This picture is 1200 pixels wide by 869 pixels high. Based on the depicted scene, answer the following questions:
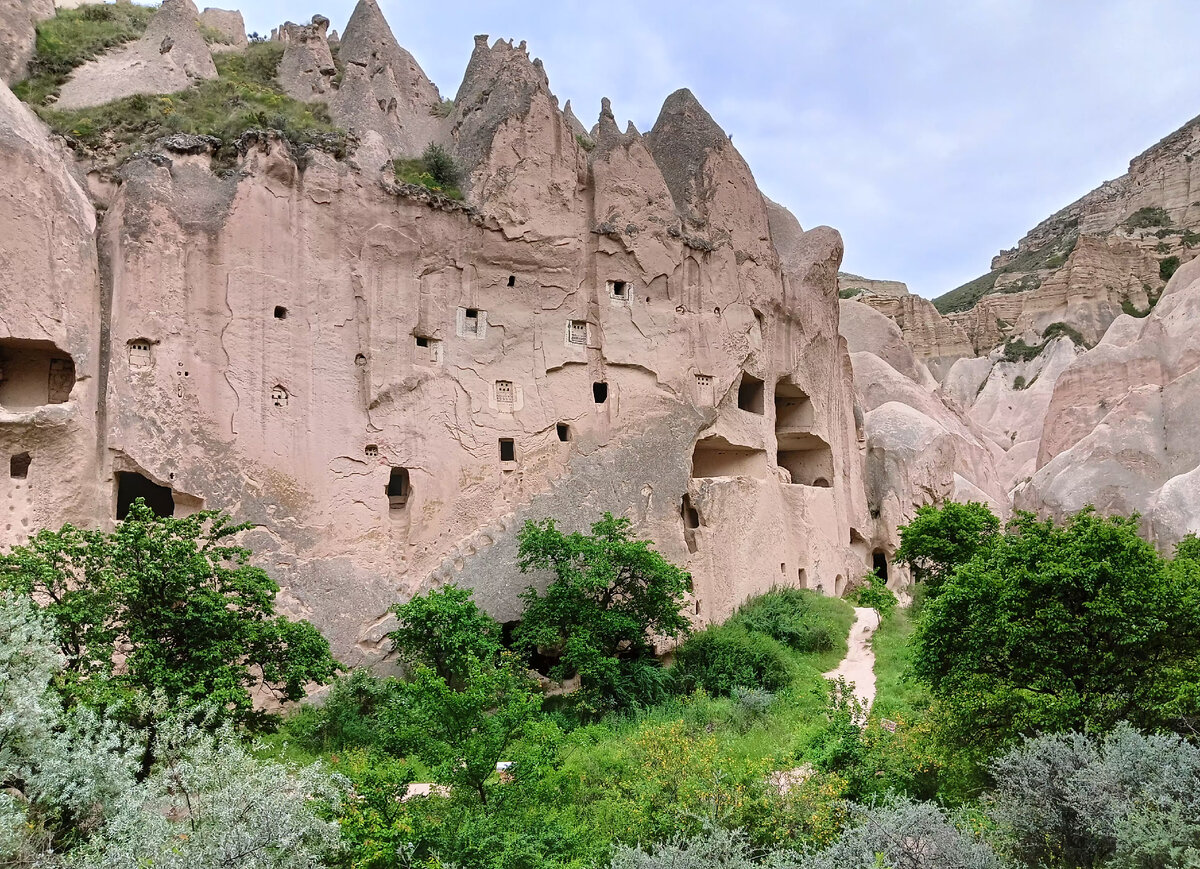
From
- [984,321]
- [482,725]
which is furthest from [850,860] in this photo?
[984,321]

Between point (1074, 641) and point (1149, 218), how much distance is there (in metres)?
59.4

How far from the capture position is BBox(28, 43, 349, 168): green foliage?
639 inches

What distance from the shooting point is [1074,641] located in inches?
395

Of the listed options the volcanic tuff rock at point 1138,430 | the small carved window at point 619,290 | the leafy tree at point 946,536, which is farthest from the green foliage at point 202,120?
the volcanic tuff rock at point 1138,430

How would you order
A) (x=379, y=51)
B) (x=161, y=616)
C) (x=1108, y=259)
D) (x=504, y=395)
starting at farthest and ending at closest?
(x=1108, y=259) < (x=379, y=51) < (x=504, y=395) < (x=161, y=616)

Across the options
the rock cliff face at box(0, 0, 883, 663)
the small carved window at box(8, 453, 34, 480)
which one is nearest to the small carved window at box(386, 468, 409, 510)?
the rock cliff face at box(0, 0, 883, 663)

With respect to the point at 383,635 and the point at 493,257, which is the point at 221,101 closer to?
the point at 493,257

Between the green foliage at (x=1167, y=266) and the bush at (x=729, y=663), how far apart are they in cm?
4470

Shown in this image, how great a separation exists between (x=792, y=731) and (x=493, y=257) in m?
11.0

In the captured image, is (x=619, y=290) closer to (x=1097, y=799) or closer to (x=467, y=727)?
(x=467, y=727)

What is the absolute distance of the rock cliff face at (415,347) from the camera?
1455cm

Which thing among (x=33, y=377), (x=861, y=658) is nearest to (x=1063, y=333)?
(x=861, y=658)

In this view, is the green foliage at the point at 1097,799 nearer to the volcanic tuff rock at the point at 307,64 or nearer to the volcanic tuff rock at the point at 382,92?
the volcanic tuff rock at the point at 382,92

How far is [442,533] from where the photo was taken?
662 inches
